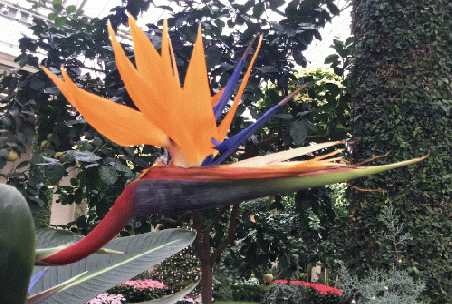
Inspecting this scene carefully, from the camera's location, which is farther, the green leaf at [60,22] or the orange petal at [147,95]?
the green leaf at [60,22]

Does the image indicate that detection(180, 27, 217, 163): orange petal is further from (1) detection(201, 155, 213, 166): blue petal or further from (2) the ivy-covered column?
(2) the ivy-covered column

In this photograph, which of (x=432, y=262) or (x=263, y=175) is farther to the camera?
(x=432, y=262)

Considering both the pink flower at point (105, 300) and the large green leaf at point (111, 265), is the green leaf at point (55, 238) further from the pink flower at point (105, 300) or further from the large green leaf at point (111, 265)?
the pink flower at point (105, 300)

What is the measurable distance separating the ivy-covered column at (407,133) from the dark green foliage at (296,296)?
2.76 meters

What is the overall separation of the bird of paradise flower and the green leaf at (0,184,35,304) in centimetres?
5

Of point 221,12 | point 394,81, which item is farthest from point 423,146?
point 221,12

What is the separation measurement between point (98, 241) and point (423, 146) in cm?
245

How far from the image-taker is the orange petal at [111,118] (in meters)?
0.32

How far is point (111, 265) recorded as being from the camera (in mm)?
476

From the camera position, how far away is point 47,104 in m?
2.61

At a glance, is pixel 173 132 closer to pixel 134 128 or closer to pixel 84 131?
pixel 134 128

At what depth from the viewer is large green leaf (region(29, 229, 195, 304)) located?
0.42 metres

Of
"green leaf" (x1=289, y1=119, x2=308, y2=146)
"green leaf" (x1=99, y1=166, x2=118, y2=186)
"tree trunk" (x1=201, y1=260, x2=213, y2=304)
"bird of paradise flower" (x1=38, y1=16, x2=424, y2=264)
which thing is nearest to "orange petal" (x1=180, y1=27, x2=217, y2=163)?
"bird of paradise flower" (x1=38, y1=16, x2=424, y2=264)

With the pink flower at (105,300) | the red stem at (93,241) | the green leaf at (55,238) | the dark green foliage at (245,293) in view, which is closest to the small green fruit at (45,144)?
the pink flower at (105,300)
